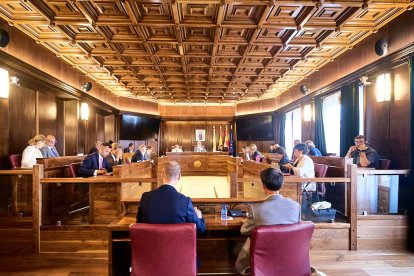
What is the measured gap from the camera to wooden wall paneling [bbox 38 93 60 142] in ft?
23.4

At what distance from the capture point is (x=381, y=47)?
5094 mm

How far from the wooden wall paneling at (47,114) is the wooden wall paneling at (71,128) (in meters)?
0.40

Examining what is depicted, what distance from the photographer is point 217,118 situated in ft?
50.6

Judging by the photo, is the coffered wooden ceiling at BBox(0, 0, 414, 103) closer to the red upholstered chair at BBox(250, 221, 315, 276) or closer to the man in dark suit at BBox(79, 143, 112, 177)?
the man in dark suit at BBox(79, 143, 112, 177)

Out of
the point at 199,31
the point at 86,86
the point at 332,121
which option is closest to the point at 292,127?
the point at 332,121

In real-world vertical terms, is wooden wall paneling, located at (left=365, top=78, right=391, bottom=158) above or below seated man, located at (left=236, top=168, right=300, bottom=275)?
above

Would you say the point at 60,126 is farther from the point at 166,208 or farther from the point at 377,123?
the point at 377,123

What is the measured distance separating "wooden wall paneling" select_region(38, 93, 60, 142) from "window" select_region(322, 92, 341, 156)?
24.8ft

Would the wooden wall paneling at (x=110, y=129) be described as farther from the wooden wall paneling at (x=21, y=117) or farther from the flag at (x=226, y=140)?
the wooden wall paneling at (x=21, y=117)

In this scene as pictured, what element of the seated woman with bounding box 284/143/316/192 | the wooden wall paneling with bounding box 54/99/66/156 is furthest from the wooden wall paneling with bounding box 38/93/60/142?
the seated woman with bounding box 284/143/316/192

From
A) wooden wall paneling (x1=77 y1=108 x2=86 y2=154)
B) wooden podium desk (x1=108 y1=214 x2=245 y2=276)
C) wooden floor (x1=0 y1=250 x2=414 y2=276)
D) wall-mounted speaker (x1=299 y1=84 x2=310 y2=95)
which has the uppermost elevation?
wall-mounted speaker (x1=299 y1=84 x2=310 y2=95)

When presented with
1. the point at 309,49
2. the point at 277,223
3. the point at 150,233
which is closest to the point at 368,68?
the point at 309,49

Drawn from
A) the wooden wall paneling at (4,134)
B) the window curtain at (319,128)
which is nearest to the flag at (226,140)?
the window curtain at (319,128)

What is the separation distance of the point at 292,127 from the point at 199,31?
743cm
